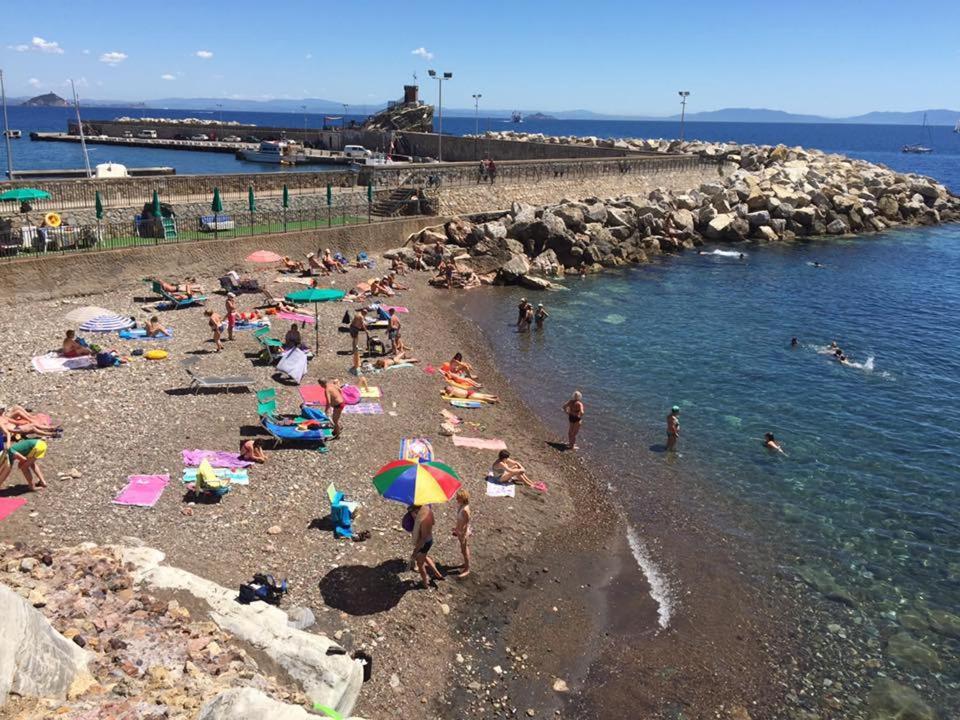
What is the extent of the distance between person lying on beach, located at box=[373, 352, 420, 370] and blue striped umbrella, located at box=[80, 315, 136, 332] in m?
7.17

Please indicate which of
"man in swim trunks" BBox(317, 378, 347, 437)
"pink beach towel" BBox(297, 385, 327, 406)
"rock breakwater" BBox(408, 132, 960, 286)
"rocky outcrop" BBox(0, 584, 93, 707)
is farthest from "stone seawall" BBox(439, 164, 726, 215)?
"rocky outcrop" BBox(0, 584, 93, 707)

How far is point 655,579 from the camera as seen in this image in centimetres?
1268

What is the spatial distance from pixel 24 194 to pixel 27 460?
18139mm

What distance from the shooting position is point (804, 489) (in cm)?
1620

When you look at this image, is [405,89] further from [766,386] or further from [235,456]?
[235,456]

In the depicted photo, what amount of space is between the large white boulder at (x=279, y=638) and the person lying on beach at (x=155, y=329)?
12.2 metres

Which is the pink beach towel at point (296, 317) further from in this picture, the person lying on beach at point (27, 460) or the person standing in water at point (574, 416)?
the person lying on beach at point (27, 460)

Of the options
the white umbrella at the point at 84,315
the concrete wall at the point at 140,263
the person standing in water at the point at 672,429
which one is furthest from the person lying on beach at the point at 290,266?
the person standing in water at the point at 672,429

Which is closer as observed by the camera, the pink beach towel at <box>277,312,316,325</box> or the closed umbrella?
the closed umbrella

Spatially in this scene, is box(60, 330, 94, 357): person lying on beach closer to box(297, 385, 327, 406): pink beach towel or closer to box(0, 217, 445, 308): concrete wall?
box(297, 385, 327, 406): pink beach towel

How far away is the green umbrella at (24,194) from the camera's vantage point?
25438mm

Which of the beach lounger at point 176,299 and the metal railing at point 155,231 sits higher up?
the metal railing at point 155,231

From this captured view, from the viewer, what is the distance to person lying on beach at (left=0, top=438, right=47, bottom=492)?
11.8 metres

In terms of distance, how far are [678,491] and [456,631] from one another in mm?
7255
